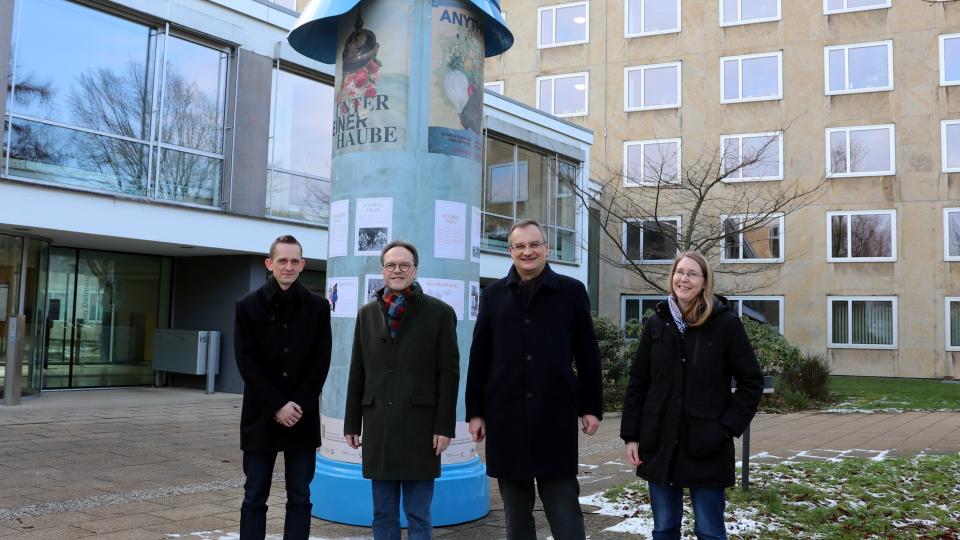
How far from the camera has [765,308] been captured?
93.5 ft

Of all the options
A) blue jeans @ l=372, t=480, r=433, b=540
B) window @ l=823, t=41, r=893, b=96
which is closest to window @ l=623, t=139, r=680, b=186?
window @ l=823, t=41, r=893, b=96

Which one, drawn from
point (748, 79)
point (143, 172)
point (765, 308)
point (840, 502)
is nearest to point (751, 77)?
point (748, 79)

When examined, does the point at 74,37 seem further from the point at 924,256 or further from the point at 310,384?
the point at 924,256

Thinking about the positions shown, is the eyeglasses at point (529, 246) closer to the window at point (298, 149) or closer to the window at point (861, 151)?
the window at point (298, 149)

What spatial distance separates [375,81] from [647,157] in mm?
24834

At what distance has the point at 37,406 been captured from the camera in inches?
502

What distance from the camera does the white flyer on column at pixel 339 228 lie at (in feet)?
20.4

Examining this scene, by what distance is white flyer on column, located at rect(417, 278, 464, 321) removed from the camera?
238 inches

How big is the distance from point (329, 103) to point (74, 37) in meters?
5.14

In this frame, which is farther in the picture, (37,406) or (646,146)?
(646,146)

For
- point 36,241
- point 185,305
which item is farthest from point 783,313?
point 36,241

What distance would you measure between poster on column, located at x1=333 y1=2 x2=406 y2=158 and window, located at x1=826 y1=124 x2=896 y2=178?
24540 mm

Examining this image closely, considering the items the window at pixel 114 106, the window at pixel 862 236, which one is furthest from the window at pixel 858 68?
the window at pixel 114 106

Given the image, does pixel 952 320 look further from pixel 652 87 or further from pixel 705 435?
pixel 705 435
